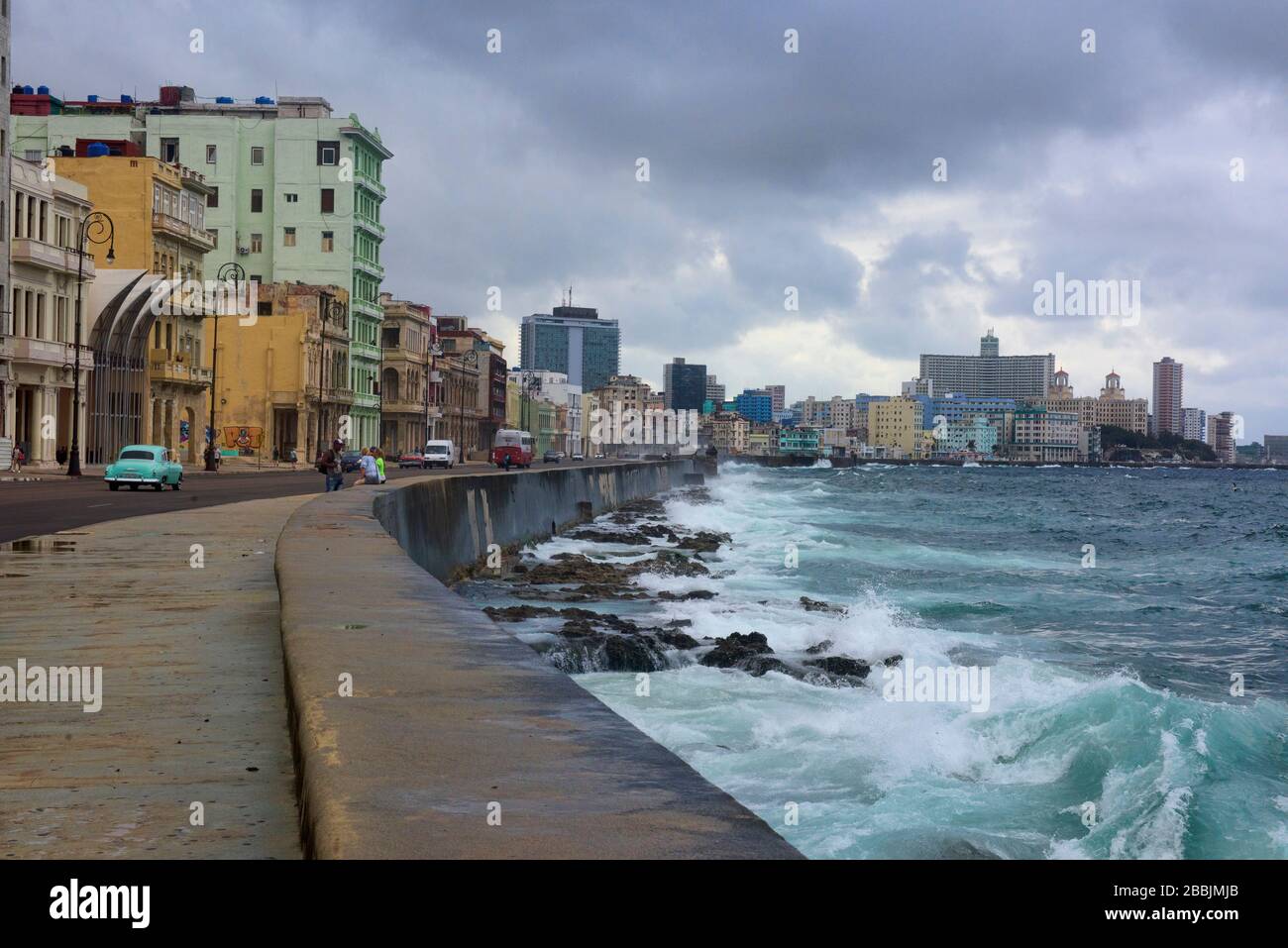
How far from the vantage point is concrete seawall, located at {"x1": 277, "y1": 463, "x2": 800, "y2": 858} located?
383 cm

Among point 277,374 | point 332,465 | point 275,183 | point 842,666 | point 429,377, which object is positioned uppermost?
point 275,183

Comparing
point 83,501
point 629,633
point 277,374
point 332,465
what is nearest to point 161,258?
point 277,374

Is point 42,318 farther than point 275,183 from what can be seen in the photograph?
No

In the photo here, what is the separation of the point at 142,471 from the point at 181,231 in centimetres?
3683

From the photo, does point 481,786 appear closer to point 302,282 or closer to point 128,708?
point 128,708

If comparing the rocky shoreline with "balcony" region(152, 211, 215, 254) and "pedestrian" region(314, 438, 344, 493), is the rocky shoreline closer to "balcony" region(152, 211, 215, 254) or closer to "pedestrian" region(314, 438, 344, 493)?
"pedestrian" region(314, 438, 344, 493)

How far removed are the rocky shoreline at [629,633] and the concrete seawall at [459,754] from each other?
22.9 feet

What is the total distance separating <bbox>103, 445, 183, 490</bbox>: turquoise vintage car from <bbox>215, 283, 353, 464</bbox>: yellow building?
46.0m

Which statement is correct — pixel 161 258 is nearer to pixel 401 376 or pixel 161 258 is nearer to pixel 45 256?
pixel 45 256

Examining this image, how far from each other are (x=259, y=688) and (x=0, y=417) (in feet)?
163

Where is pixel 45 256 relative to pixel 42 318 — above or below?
above

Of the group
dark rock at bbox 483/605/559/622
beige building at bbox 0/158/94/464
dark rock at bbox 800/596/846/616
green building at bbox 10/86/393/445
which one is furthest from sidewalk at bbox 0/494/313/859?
green building at bbox 10/86/393/445

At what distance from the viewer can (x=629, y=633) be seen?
19.3 metres

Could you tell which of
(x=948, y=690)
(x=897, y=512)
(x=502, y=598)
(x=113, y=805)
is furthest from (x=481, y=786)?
(x=897, y=512)
